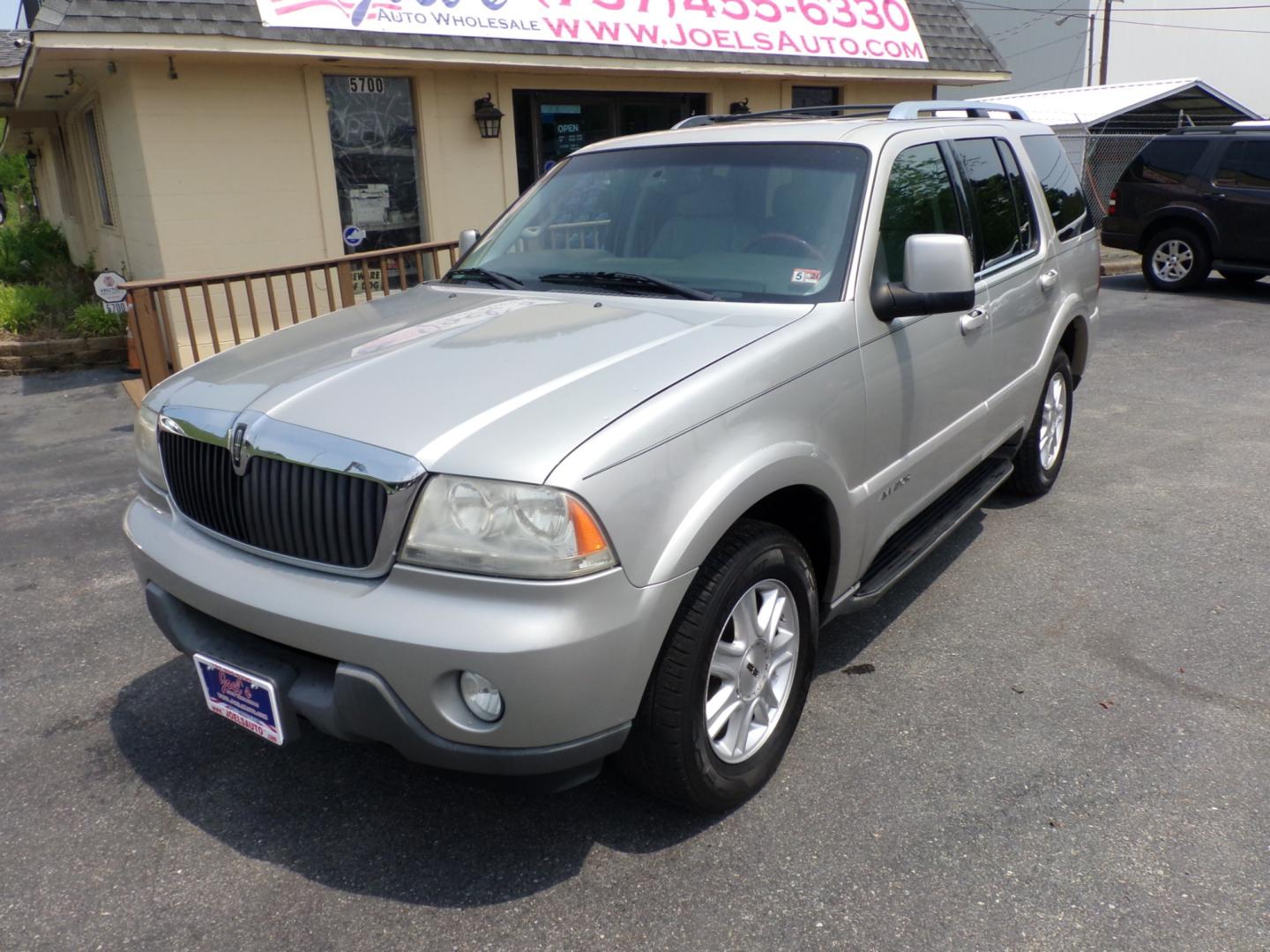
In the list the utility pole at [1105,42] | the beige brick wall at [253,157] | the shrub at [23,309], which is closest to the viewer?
the beige brick wall at [253,157]

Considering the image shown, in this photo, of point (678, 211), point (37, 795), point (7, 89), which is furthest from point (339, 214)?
point (37, 795)

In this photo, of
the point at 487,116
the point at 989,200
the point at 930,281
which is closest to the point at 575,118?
the point at 487,116

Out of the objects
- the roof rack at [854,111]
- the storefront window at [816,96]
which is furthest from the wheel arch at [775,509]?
the storefront window at [816,96]

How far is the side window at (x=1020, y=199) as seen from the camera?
459 centimetres

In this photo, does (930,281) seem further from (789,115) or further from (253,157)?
(253,157)

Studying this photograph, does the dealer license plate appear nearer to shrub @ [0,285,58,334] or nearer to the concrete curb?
shrub @ [0,285,58,334]

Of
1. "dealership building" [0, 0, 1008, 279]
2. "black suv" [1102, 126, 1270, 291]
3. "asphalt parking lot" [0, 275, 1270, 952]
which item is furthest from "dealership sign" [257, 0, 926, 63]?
"asphalt parking lot" [0, 275, 1270, 952]

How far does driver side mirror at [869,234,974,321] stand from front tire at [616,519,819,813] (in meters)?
0.88

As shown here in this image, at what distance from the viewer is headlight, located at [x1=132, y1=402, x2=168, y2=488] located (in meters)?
3.00

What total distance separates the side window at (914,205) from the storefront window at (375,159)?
7.70 metres

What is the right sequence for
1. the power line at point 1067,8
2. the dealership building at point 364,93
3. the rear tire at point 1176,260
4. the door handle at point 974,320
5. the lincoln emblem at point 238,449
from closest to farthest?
the lincoln emblem at point 238,449
the door handle at point 974,320
the dealership building at point 364,93
the rear tire at point 1176,260
the power line at point 1067,8

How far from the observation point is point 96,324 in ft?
32.0

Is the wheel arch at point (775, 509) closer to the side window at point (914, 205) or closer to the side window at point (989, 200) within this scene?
the side window at point (914, 205)

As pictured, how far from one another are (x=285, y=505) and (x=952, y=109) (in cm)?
356
